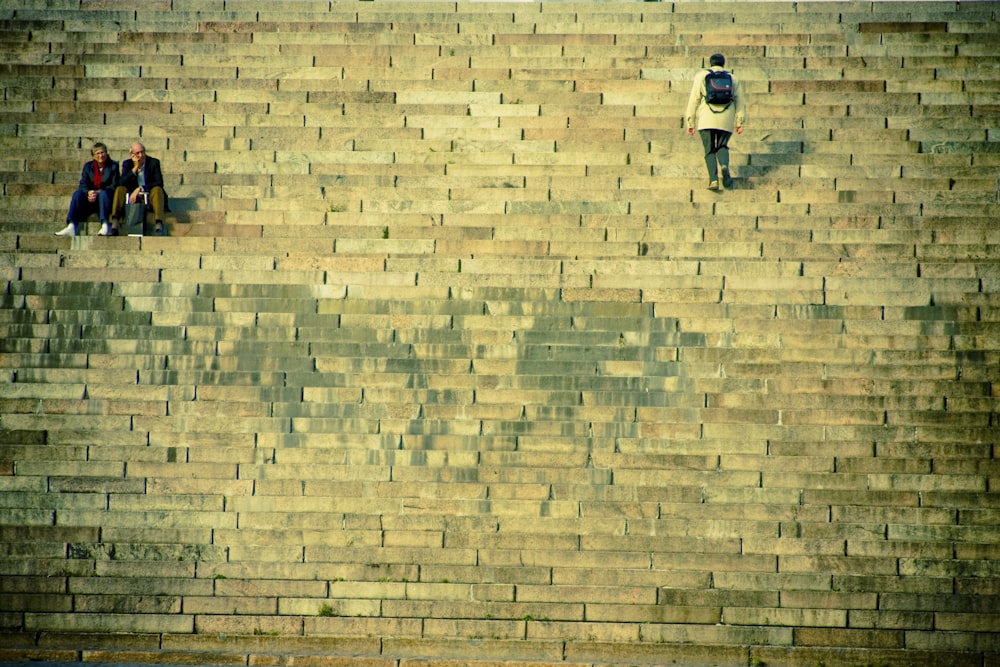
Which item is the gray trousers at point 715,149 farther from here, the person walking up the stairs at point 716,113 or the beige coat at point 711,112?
the beige coat at point 711,112

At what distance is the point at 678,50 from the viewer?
48.6ft

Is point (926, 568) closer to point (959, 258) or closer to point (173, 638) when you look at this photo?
point (959, 258)

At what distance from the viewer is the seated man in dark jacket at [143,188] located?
12.9 m

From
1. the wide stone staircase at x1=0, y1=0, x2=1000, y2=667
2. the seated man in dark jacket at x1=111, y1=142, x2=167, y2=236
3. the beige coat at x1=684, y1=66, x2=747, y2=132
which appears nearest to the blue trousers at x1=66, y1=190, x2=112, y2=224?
the seated man in dark jacket at x1=111, y1=142, x2=167, y2=236

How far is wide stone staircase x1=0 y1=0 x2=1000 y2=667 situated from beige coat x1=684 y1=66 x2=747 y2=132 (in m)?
0.67

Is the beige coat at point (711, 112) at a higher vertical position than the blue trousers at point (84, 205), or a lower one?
higher

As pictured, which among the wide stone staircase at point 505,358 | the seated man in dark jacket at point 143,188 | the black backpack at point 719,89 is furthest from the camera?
the seated man in dark jacket at point 143,188

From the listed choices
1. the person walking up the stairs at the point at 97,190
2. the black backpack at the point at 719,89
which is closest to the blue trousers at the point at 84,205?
the person walking up the stairs at the point at 97,190

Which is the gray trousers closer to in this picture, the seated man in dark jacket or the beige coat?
the beige coat

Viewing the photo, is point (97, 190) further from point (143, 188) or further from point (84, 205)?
point (143, 188)

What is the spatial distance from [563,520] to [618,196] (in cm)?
403

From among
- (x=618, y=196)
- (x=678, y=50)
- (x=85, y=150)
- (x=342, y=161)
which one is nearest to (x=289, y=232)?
(x=342, y=161)

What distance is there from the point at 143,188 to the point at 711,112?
6.60m

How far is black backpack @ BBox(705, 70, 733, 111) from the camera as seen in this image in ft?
41.8
